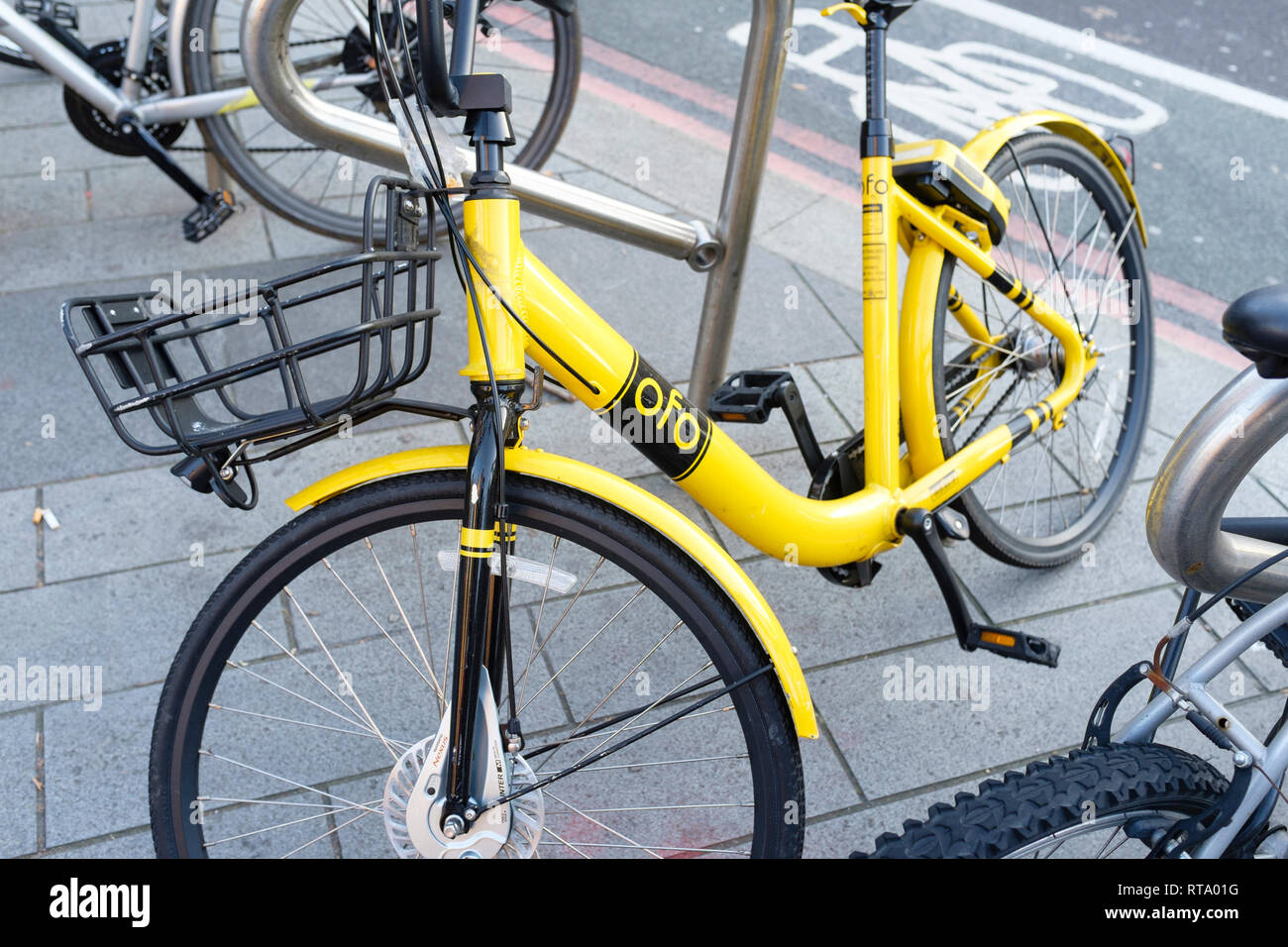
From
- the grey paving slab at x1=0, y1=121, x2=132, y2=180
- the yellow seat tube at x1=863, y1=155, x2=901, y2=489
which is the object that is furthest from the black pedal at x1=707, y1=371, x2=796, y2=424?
the grey paving slab at x1=0, y1=121, x2=132, y2=180

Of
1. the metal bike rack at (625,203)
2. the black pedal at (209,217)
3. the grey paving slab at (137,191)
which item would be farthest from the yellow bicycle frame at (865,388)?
the grey paving slab at (137,191)

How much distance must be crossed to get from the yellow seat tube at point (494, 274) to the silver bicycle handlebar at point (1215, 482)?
0.92 meters

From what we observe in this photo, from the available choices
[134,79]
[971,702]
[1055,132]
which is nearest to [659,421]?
[971,702]

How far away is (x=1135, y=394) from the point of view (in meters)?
3.04

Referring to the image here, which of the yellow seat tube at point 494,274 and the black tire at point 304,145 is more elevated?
the yellow seat tube at point 494,274

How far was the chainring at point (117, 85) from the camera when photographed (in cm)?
363

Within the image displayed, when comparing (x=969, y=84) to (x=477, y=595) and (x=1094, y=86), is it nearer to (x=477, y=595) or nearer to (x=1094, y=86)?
(x=1094, y=86)

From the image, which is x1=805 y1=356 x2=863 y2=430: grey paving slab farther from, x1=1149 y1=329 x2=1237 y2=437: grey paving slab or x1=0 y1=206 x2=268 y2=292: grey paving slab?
x1=0 y1=206 x2=268 y2=292: grey paving slab

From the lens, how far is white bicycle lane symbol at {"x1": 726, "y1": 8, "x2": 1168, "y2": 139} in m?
5.13

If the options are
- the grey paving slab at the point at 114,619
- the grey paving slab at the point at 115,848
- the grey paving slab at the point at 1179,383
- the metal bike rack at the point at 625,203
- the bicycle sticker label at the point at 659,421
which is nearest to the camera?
the bicycle sticker label at the point at 659,421

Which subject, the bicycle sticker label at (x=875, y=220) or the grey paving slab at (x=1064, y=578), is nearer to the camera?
the bicycle sticker label at (x=875, y=220)

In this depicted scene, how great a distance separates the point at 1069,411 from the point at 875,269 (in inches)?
51.0

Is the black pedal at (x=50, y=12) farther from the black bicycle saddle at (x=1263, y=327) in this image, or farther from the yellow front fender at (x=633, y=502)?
the black bicycle saddle at (x=1263, y=327)

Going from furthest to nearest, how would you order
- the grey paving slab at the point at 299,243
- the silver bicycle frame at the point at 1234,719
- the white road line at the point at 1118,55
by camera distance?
the white road line at the point at 1118,55 < the grey paving slab at the point at 299,243 < the silver bicycle frame at the point at 1234,719
